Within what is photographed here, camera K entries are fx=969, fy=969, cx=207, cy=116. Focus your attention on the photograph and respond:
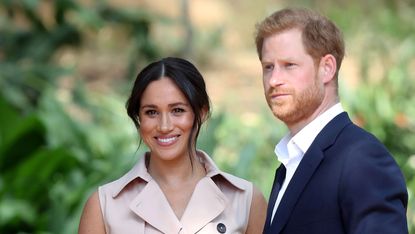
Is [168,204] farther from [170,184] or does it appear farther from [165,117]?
[165,117]

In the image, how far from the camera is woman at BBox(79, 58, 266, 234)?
2889 mm

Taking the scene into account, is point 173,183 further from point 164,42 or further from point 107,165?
point 164,42

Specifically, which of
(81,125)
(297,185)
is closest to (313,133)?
(297,185)

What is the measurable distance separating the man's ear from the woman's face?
1.55 ft

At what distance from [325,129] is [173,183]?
582 mm

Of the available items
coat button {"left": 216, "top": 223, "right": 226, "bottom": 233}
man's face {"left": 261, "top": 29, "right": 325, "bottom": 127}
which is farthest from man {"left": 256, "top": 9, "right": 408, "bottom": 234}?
coat button {"left": 216, "top": 223, "right": 226, "bottom": 233}

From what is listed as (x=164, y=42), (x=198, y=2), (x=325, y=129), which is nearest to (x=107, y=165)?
(x=325, y=129)

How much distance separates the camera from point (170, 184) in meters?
2.98

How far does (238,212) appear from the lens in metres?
2.99

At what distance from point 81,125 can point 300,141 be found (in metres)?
4.76

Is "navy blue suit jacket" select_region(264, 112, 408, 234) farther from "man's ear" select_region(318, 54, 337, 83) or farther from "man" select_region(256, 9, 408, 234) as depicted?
"man's ear" select_region(318, 54, 337, 83)

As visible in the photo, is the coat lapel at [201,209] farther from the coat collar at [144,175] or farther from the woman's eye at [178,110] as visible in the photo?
the woman's eye at [178,110]

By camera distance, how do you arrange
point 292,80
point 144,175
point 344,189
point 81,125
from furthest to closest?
point 81,125 < point 144,175 < point 292,80 < point 344,189

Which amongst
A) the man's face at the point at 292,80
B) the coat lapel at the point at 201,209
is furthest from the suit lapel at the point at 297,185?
the coat lapel at the point at 201,209
